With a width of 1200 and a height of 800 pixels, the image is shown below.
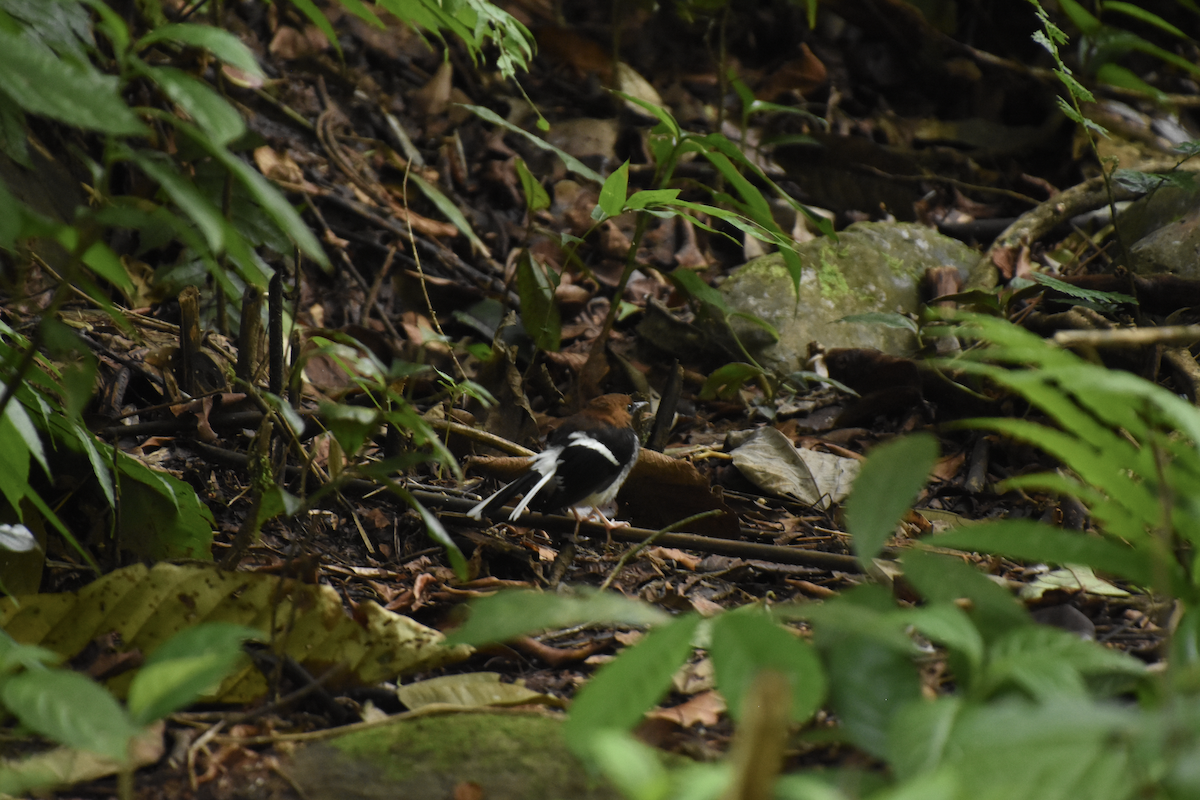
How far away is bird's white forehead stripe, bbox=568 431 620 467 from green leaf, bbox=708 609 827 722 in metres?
1.74

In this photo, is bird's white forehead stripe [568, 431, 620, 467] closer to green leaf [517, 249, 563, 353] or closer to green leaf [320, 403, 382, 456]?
green leaf [517, 249, 563, 353]

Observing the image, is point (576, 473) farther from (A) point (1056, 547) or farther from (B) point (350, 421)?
(A) point (1056, 547)

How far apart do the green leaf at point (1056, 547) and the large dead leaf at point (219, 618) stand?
3.37 feet

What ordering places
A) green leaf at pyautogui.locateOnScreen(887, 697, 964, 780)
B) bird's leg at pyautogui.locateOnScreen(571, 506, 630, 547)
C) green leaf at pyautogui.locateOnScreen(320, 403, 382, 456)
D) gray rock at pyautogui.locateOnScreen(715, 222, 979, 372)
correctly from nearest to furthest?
1. green leaf at pyautogui.locateOnScreen(887, 697, 964, 780)
2. green leaf at pyautogui.locateOnScreen(320, 403, 382, 456)
3. bird's leg at pyautogui.locateOnScreen(571, 506, 630, 547)
4. gray rock at pyautogui.locateOnScreen(715, 222, 979, 372)

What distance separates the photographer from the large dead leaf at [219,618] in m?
1.87

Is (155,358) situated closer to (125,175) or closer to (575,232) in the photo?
(125,175)

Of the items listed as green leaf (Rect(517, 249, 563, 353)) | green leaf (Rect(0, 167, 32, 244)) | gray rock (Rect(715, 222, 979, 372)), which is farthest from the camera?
gray rock (Rect(715, 222, 979, 372))

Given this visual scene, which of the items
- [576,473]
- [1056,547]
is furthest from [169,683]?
[576,473]

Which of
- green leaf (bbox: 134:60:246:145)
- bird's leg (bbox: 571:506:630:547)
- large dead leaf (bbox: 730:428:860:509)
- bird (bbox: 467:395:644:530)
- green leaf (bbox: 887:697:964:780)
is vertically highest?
green leaf (bbox: 134:60:246:145)

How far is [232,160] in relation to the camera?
1217 millimetres

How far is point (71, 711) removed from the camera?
3.74ft

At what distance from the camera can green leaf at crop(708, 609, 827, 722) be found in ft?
3.68

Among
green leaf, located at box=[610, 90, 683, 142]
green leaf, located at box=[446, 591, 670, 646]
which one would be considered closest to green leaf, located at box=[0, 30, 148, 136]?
green leaf, located at box=[446, 591, 670, 646]

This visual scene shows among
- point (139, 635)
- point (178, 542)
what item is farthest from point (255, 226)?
point (139, 635)
